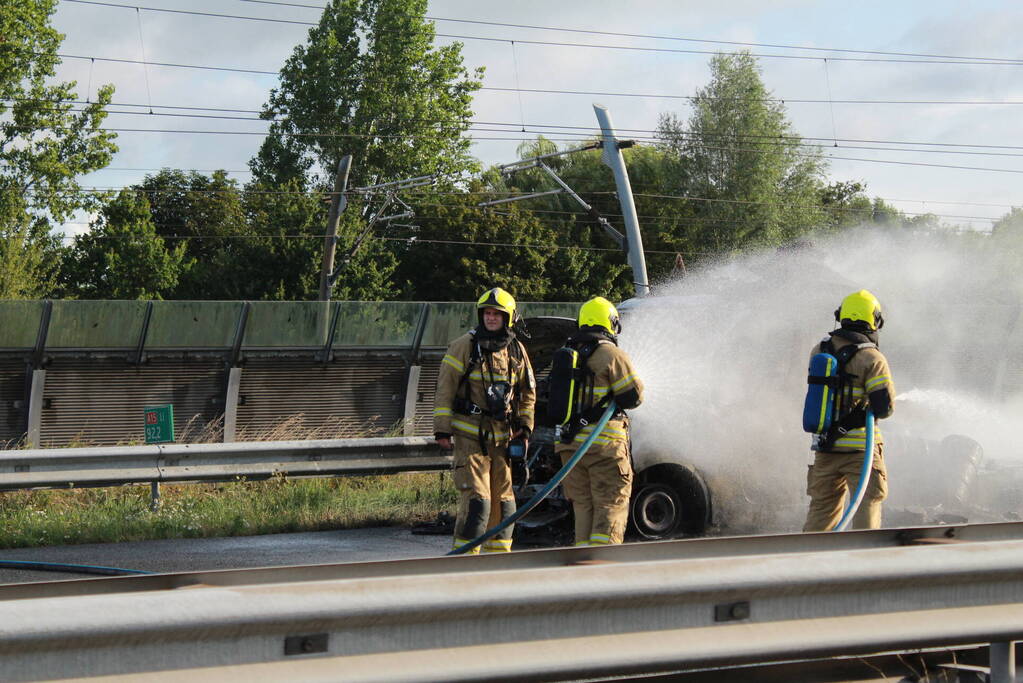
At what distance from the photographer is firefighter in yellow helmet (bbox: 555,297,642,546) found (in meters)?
7.09

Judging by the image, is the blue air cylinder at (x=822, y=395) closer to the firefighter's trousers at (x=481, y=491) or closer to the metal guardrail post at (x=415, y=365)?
the firefighter's trousers at (x=481, y=491)

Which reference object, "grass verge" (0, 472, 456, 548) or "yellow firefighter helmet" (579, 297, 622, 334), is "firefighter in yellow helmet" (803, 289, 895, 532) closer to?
"yellow firefighter helmet" (579, 297, 622, 334)

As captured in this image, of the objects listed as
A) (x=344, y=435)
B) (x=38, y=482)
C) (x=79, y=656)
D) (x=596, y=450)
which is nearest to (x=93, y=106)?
(x=344, y=435)

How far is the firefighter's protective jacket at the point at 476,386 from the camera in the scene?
7543mm

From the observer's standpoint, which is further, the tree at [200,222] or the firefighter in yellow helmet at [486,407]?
the tree at [200,222]

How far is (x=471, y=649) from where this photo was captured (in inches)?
132

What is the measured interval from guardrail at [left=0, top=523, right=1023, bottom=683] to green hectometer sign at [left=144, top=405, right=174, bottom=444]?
311 inches

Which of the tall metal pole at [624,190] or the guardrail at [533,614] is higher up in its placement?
the tall metal pole at [624,190]

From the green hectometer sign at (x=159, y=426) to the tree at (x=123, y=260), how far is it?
42051 millimetres

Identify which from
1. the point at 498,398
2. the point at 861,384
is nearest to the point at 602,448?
the point at 498,398

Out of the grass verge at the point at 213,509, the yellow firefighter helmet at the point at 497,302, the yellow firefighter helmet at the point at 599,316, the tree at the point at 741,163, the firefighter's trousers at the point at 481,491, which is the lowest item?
the grass verge at the point at 213,509

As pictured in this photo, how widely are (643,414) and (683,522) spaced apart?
88 centimetres

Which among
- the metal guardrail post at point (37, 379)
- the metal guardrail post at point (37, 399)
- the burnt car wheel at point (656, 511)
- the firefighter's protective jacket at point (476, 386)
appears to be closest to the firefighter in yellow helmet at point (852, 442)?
the firefighter's protective jacket at point (476, 386)

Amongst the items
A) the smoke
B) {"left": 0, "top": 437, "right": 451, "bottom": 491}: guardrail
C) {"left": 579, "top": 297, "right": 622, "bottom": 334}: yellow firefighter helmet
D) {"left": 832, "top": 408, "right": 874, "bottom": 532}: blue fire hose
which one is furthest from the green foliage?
{"left": 832, "top": 408, "right": 874, "bottom": 532}: blue fire hose
